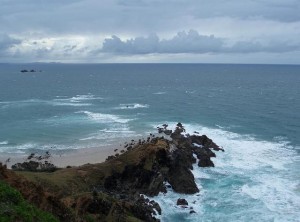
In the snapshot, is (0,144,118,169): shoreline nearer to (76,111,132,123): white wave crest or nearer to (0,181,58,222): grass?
(76,111,132,123): white wave crest

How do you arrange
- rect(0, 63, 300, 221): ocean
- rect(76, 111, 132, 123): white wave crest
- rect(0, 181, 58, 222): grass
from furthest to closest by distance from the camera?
rect(76, 111, 132, 123): white wave crest < rect(0, 63, 300, 221): ocean < rect(0, 181, 58, 222): grass

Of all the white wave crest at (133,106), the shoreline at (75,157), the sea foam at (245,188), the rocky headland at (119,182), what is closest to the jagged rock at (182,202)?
the rocky headland at (119,182)

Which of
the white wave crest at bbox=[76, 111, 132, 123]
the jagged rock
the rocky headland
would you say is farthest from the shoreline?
the white wave crest at bbox=[76, 111, 132, 123]

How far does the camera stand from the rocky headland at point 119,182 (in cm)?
3328

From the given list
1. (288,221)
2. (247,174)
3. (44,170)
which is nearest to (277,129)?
(247,174)

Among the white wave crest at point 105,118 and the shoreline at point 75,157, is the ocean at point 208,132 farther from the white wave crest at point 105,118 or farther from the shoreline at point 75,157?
the shoreline at point 75,157

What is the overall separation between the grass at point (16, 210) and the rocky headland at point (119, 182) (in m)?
3.70

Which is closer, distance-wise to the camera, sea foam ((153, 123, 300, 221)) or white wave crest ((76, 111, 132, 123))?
sea foam ((153, 123, 300, 221))

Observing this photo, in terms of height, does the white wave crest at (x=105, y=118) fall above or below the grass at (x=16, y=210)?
below

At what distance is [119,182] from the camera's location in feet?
171

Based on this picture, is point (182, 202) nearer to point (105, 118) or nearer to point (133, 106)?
point (105, 118)

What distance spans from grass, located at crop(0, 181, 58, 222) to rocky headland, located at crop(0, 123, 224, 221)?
3.70 metres

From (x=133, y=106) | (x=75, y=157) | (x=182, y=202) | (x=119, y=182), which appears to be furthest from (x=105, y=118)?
(x=182, y=202)

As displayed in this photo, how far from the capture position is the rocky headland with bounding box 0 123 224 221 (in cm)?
3328
